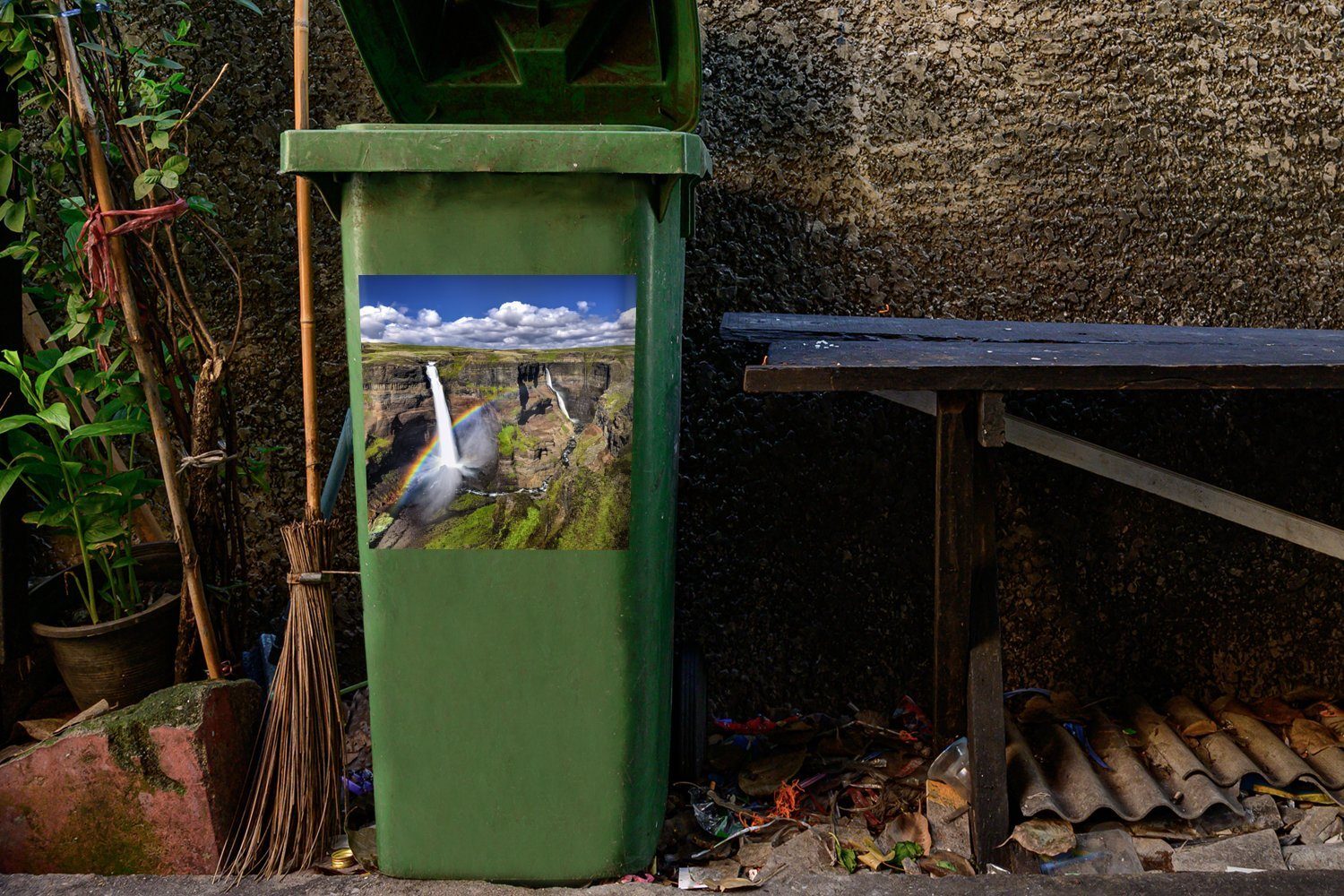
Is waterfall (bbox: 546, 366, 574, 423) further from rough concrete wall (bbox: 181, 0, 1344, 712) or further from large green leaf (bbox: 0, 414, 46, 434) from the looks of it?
large green leaf (bbox: 0, 414, 46, 434)

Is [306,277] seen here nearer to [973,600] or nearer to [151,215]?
[151,215]

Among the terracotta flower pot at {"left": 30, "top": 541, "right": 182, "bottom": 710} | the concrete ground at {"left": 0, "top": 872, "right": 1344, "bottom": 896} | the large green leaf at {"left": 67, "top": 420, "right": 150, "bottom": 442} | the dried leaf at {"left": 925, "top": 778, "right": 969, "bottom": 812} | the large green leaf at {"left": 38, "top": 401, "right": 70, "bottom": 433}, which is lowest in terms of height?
the concrete ground at {"left": 0, "top": 872, "right": 1344, "bottom": 896}

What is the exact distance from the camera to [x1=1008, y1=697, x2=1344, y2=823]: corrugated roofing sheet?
2100mm

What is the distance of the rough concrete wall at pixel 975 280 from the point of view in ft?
8.43

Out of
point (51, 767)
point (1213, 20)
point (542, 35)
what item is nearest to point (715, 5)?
point (542, 35)

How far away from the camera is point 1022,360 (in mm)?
1779

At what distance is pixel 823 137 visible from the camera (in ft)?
8.49

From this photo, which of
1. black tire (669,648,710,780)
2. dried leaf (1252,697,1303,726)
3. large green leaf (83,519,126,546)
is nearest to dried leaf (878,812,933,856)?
black tire (669,648,710,780)

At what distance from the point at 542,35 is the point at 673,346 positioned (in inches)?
31.0

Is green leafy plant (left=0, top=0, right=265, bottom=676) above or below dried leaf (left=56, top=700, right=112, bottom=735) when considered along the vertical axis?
above

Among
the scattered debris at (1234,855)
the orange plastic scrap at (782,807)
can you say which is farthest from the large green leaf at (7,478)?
the scattered debris at (1234,855)

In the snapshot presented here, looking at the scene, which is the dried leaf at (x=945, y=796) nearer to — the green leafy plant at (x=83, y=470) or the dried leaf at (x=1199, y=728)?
the dried leaf at (x=1199, y=728)

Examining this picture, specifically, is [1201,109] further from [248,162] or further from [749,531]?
[248,162]

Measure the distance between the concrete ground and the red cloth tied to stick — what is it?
1111mm
